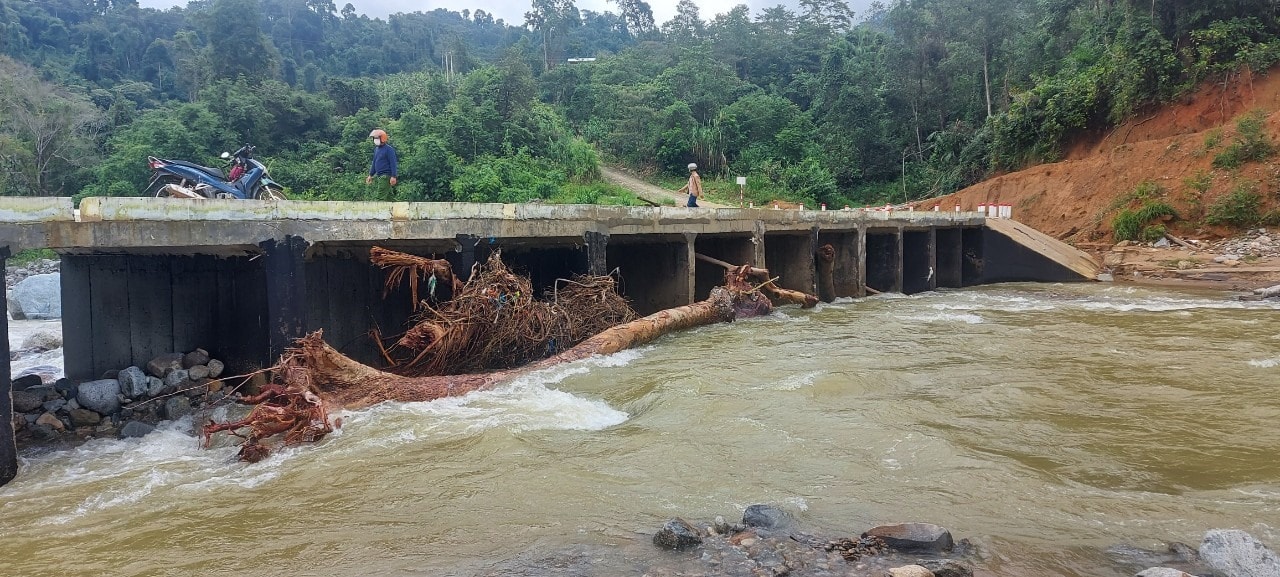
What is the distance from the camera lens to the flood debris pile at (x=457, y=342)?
625cm

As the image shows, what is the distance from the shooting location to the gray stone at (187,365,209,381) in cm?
745

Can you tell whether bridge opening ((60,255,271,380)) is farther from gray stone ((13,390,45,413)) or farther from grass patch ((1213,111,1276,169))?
grass patch ((1213,111,1276,169))

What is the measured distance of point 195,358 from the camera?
777 cm

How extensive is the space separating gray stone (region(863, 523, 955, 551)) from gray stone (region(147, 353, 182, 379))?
6860mm

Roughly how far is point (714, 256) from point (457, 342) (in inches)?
330

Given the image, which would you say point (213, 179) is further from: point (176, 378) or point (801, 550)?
point (801, 550)

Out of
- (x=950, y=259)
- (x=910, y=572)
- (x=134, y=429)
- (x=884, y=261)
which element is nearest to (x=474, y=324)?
(x=134, y=429)

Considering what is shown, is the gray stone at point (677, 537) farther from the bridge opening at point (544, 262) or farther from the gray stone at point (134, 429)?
the bridge opening at point (544, 262)

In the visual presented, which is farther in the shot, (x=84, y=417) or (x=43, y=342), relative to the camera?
(x=43, y=342)

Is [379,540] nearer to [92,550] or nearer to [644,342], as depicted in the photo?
[92,550]

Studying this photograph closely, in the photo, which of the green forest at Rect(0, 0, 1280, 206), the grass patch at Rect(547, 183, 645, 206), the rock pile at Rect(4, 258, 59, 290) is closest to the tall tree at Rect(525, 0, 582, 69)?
the green forest at Rect(0, 0, 1280, 206)

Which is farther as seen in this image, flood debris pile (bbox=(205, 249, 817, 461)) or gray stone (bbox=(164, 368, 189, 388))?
A: gray stone (bbox=(164, 368, 189, 388))

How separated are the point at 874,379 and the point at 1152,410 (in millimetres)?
2497

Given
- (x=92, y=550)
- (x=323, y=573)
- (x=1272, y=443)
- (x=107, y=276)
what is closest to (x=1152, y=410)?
(x=1272, y=443)
